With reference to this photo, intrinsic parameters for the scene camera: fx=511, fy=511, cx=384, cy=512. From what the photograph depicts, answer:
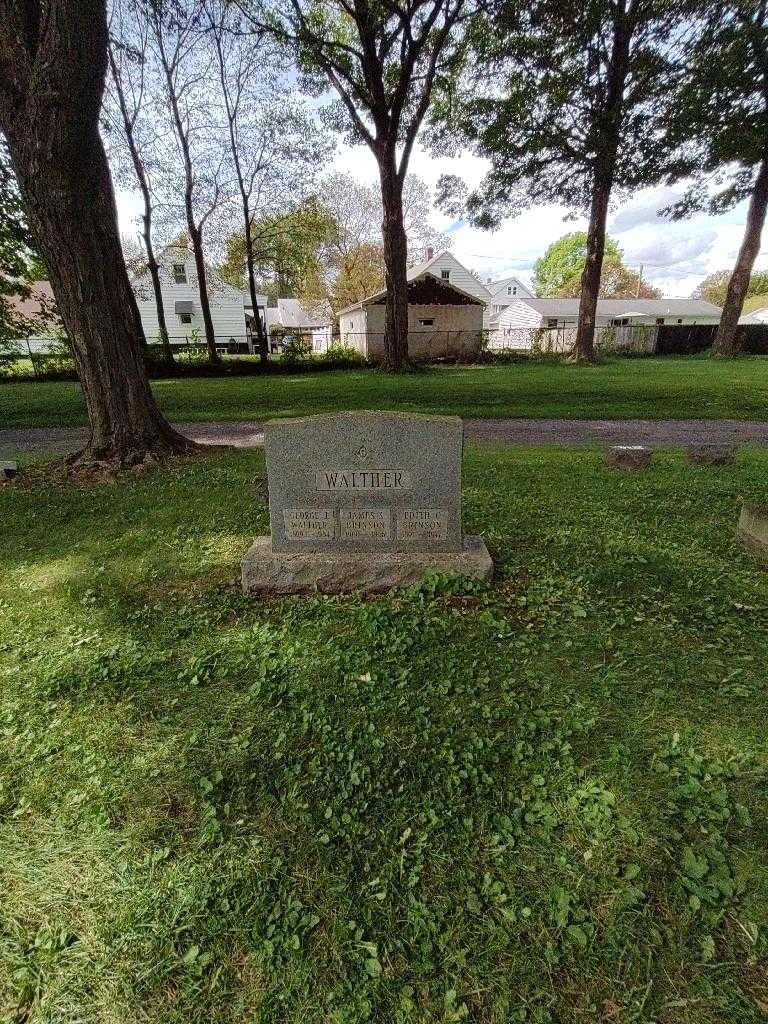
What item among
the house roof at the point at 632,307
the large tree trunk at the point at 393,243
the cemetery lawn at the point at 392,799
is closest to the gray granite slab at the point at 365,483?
the cemetery lawn at the point at 392,799

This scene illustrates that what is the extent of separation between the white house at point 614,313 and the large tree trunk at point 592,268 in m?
26.4

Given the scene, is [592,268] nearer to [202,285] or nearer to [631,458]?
[202,285]

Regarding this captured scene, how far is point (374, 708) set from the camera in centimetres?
251

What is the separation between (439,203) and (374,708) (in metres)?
27.7

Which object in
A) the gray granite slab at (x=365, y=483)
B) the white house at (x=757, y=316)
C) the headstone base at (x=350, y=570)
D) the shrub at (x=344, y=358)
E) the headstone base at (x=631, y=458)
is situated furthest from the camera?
the white house at (x=757, y=316)

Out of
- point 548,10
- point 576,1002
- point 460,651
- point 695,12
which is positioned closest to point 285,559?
point 460,651

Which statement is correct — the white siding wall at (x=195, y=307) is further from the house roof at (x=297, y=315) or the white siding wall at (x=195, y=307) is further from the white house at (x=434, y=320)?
the house roof at (x=297, y=315)

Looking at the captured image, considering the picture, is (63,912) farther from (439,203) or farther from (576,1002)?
(439,203)

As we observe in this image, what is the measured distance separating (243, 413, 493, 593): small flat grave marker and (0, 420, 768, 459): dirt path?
5.37 metres

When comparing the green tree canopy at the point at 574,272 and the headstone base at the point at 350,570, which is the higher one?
the green tree canopy at the point at 574,272

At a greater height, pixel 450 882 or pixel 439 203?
pixel 439 203

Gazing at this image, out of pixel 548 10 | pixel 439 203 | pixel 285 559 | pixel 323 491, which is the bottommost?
pixel 285 559

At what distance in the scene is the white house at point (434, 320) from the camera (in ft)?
99.7

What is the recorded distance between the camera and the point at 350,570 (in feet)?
11.8
